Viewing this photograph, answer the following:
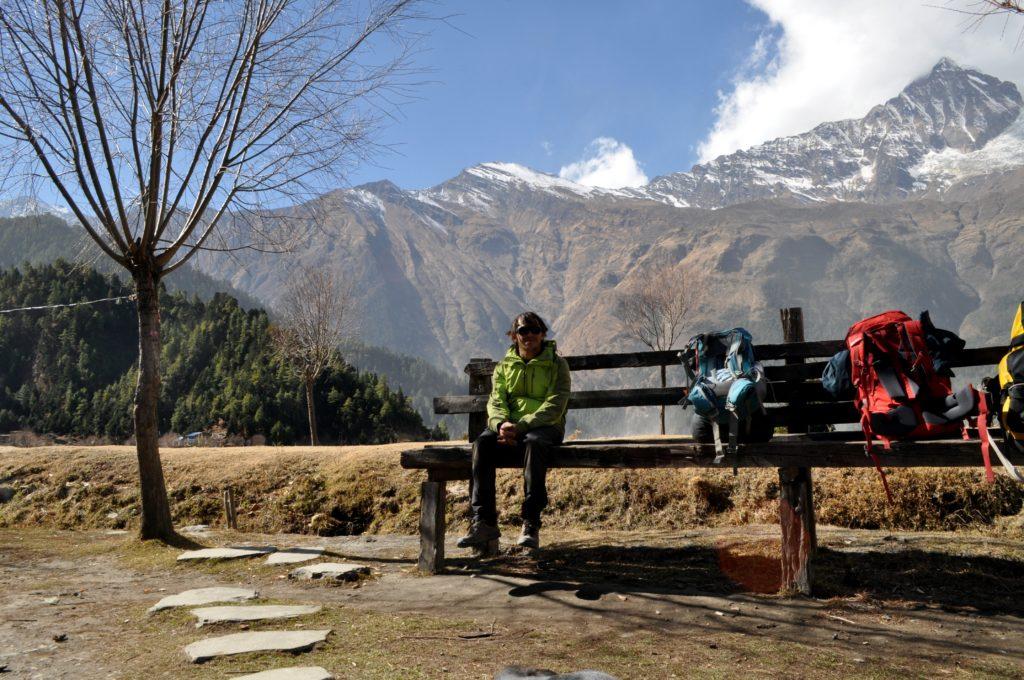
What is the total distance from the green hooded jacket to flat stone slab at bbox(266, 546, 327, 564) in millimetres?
2668

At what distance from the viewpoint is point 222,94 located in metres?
9.91

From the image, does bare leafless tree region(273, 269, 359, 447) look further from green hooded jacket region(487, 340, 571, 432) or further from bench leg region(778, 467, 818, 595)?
bench leg region(778, 467, 818, 595)

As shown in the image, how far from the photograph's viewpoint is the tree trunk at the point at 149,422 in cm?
909

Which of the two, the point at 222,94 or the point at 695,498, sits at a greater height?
the point at 222,94

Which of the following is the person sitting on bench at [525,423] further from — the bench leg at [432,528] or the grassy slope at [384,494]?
the grassy slope at [384,494]

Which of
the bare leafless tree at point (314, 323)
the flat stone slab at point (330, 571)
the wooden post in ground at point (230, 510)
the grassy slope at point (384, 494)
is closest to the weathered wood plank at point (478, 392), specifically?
the flat stone slab at point (330, 571)

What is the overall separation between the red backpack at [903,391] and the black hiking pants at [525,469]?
2.48m

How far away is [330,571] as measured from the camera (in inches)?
260

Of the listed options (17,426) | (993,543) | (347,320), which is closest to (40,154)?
(993,543)

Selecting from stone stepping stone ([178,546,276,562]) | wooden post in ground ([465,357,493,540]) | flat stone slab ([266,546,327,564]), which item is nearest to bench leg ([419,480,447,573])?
wooden post in ground ([465,357,493,540])

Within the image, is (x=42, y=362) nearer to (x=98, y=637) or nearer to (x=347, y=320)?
(x=347, y=320)

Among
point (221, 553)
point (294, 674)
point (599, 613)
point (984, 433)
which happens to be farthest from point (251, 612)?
point (984, 433)

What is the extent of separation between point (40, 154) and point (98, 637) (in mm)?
6781

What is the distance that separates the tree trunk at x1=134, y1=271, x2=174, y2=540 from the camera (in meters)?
9.09
